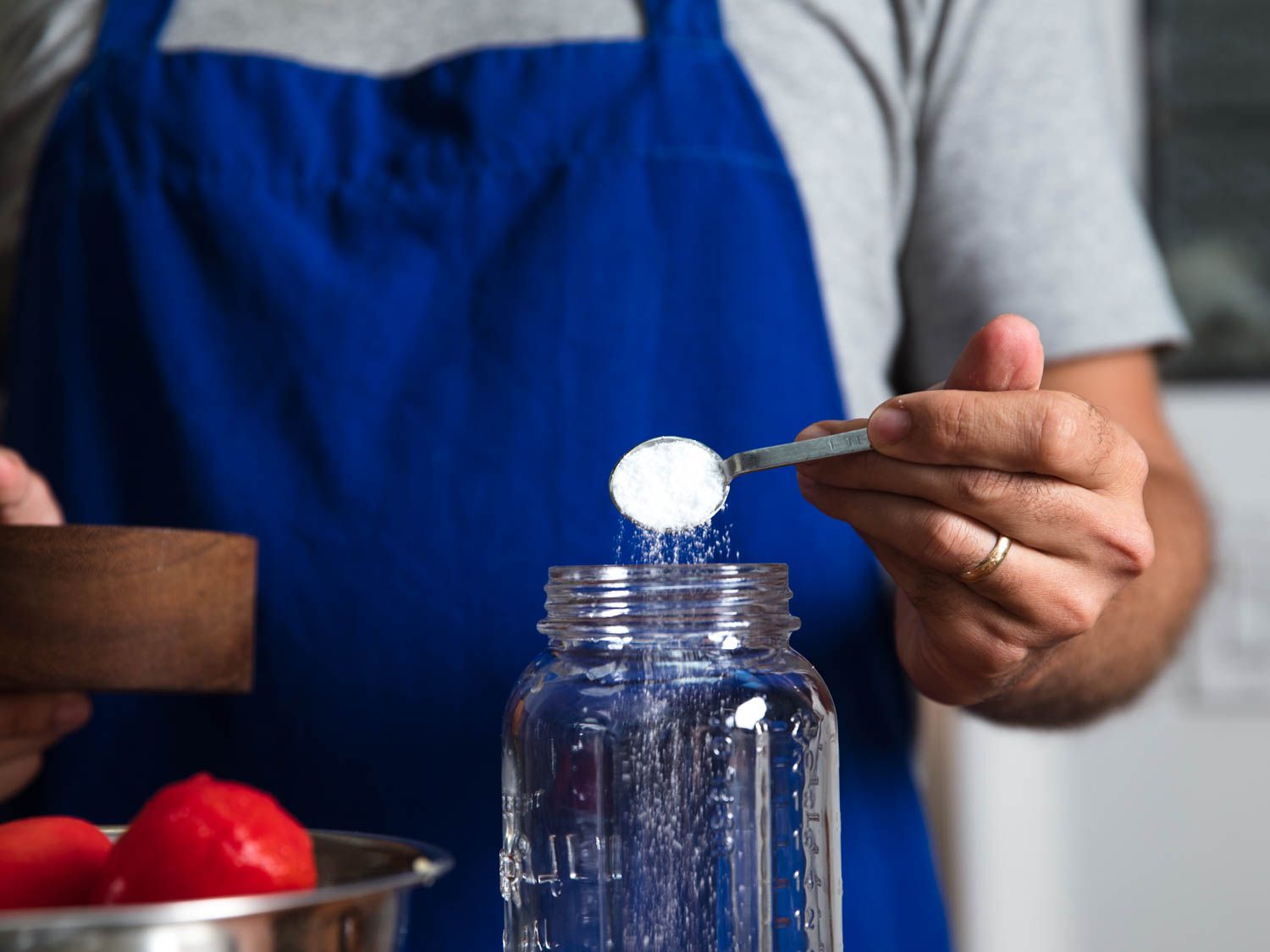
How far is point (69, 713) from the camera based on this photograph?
0.60 m

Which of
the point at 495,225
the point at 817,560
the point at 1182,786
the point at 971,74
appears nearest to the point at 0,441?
the point at 495,225

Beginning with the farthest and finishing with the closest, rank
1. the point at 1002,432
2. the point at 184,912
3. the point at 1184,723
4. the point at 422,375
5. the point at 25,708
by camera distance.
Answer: the point at 1184,723
the point at 422,375
the point at 25,708
the point at 1002,432
the point at 184,912

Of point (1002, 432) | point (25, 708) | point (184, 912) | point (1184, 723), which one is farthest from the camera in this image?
point (1184, 723)

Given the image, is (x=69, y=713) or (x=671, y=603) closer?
(x=671, y=603)

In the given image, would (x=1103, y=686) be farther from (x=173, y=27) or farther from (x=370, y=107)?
(x=173, y=27)

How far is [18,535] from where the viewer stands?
0.49 metres

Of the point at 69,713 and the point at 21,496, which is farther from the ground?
the point at 21,496

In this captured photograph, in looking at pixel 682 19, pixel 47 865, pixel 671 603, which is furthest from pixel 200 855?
pixel 682 19

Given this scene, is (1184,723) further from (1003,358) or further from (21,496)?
(21,496)

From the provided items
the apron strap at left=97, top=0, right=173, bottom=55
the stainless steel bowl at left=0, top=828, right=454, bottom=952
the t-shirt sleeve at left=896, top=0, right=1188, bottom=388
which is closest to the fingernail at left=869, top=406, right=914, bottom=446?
the stainless steel bowl at left=0, top=828, right=454, bottom=952

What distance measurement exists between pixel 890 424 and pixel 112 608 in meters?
0.31

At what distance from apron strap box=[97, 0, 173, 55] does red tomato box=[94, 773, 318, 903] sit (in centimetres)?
56

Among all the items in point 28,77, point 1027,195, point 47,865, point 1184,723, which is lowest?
point 1184,723

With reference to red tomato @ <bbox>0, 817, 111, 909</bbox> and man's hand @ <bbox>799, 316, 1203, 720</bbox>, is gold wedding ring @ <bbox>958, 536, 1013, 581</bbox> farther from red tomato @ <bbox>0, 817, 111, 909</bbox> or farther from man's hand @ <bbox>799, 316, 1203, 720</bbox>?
red tomato @ <bbox>0, 817, 111, 909</bbox>
